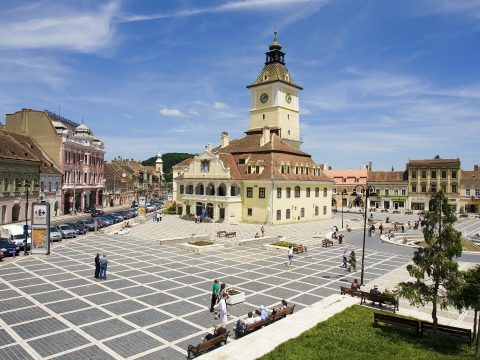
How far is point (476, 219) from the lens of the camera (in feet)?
241

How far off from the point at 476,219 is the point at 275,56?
50.9 m

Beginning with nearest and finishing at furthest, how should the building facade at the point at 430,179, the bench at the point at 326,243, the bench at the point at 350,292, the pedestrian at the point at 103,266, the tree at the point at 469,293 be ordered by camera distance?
the tree at the point at 469,293 → the bench at the point at 350,292 → the pedestrian at the point at 103,266 → the bench at the point at 326,243 → the building facade at the point at 430,179

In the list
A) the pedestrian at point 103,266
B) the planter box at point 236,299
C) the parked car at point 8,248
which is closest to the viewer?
the planter box at point 236,299

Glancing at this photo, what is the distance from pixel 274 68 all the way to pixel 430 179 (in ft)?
149

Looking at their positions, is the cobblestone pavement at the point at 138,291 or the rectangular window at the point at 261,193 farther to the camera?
the rectangular window at the point at 261,193

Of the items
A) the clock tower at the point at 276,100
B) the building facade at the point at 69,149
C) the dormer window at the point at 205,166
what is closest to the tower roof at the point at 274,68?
the clock tower at the point at 276,100

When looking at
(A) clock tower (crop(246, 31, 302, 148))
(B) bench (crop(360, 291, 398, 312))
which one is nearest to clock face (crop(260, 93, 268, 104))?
(A) clock tower (crop(246, 31, 302, 148))

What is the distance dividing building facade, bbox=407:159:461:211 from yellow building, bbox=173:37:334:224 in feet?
109

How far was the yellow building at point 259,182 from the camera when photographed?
54969 mm

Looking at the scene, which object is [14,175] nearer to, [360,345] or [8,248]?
[8,248]

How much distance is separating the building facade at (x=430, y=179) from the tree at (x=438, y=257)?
76.1 meters

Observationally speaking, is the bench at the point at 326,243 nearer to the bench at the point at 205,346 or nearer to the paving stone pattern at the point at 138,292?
the paving stone pattern at the point at 138,292

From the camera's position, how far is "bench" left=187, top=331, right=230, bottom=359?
13141mm

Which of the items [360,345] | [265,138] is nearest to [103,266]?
[360,345]
